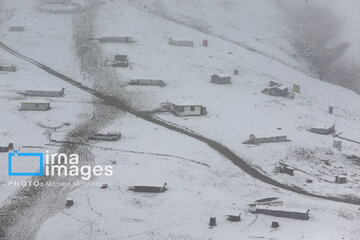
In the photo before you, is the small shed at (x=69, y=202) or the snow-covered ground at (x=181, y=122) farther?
the small shed at (x=69, y=202)

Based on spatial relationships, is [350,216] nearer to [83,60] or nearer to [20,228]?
[20,228]

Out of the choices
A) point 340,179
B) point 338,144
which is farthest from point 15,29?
point 340,179

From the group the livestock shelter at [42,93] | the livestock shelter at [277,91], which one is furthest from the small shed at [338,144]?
the livestock shelter at [42,93]

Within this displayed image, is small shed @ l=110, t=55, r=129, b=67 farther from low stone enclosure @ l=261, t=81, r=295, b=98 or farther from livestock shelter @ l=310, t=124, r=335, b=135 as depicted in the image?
livestock shelter @ l=310, t=124, r=335, b=135

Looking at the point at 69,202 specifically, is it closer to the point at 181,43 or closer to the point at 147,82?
the point at 147,82

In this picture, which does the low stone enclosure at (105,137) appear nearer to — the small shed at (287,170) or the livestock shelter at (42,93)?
the livestock shelter at (42,93)

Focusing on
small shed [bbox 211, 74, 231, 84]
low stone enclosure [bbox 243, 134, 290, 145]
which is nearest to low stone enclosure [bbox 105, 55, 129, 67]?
small shed [bbox 211, 74, 231, 84]
